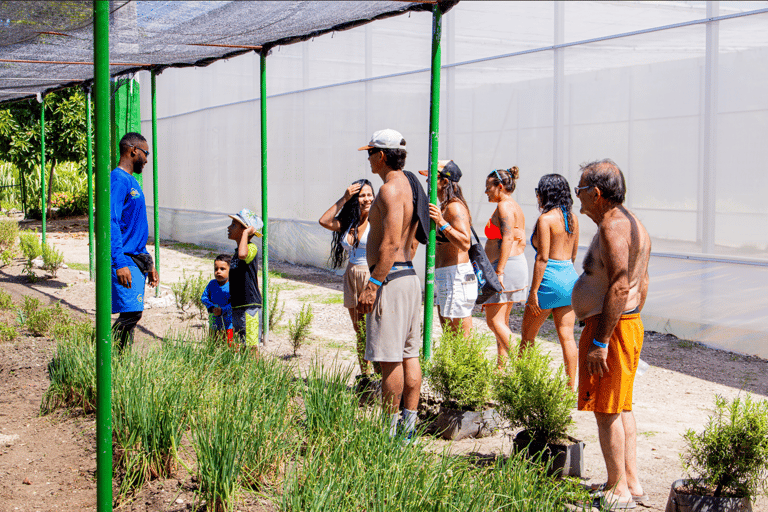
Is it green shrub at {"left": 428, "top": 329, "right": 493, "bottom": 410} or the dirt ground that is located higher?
green shrub at {"left": 428, "top": 329, "right": 493, "bottom": 410}

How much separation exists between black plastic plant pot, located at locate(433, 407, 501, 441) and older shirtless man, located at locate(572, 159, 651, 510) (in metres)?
0.98

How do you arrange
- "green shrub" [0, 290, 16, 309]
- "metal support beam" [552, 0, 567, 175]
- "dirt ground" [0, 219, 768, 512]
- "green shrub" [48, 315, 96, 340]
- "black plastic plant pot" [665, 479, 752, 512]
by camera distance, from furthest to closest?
"metal support beam" [552, 0, 567, 175], "green shrub" [0, 290, 16, 309], "green shrub" [48, 315, 96, 340], "dirt ground" [0, 219, 768, 512], "black plastic plant pot" [665, 479, 752, 512]

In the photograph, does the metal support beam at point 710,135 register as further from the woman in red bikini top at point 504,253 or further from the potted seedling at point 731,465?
the potted seedling at point 731,465

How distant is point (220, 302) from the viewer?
5230 millimetres

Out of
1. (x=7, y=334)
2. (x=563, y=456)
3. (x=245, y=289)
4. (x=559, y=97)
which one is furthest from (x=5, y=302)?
(x=559, y=97)

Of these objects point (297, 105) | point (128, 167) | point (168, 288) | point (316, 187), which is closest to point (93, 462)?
point (128, 167)

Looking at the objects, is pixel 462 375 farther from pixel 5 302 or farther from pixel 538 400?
pixel 5 302

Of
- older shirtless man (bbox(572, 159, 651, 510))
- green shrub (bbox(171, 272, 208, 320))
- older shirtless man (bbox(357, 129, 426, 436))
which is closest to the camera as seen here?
older shirtless man (bbox(572, 159, 651, 510))

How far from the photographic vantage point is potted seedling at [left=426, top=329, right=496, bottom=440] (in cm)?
414

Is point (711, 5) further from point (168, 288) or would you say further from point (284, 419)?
point (168, 288)

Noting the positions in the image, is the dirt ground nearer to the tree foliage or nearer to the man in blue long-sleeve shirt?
the man in blue long-sleeve shirt

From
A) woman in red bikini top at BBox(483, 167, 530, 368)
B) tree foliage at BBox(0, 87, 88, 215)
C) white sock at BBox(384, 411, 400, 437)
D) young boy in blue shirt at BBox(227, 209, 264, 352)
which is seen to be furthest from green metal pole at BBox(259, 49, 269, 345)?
tree foliage at BBox(0, 87, 88, 215)

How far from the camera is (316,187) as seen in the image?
39.7 ft

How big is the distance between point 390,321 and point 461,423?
2.73 feet
